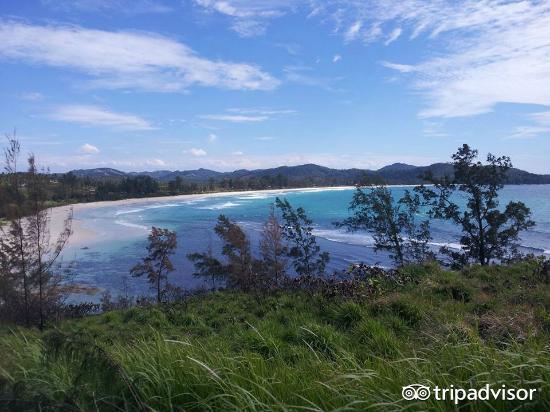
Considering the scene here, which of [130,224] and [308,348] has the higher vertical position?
[308,348]

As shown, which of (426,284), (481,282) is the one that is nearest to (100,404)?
(426,284)

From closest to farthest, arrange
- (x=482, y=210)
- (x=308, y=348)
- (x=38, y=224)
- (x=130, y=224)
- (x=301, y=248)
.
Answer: (x=308, y=348), (x=38, y=224), (x=482, y=210), (x=301, y=248), (x=130, y=224)

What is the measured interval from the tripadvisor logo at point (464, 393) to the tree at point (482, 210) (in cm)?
2323

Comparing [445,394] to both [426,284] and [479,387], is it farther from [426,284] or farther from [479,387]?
[426,284]

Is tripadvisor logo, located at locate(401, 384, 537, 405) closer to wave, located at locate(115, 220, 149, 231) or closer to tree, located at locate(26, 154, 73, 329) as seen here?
tree, located at locate(26, 154, 73, 329)

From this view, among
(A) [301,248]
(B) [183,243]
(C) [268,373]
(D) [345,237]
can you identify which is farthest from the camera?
(D) [345,237]

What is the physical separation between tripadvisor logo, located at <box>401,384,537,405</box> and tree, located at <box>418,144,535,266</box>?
23.2 meters

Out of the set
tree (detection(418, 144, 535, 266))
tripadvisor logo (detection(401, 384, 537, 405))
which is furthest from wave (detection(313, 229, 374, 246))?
tripadvisor logo (detection(401, 384, 537, 405))

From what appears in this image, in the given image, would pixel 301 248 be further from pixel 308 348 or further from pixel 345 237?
pixel 308 348

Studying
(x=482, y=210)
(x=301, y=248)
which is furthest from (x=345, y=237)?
(x=482, y=210)

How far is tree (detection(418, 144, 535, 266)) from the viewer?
81.2 ft

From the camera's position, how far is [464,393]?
248cm

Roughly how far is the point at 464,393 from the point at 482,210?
25710mm

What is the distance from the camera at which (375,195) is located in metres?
29.9
